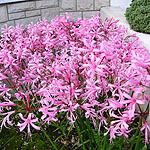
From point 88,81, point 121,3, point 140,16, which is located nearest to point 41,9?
point 121,3

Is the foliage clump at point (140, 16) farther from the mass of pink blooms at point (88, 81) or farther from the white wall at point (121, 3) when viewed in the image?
the white wall at point (121, 3)

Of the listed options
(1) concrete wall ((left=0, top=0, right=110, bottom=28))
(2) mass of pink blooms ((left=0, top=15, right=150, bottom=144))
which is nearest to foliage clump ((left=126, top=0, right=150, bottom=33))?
(2) mass of pink blooms ((left=0, top=15, right=150, bottom=144))

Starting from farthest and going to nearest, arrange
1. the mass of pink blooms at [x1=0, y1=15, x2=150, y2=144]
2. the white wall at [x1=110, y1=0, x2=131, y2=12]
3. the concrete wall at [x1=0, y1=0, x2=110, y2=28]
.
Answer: the white wall at [x1=110, y1=0, x2=131, y2=12] → the concrete wall at [x1=0, y1=0, x2=110, y2=28] → the mass of pink blooms at [x1=0, y1=15, x2=150, y2=144]

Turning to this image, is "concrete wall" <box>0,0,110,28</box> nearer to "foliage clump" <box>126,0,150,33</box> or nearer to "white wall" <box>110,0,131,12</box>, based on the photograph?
"white wall" <box>110,0,131,12</box>

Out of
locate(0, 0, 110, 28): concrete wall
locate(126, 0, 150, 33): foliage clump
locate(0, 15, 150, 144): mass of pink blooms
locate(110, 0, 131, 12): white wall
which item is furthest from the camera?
locate(110, 0, 131, 12): white wall

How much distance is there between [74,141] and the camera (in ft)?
7.52

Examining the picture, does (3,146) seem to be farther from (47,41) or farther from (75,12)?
(75,12)

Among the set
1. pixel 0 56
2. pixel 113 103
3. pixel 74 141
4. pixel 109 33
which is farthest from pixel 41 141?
pixel 109 33

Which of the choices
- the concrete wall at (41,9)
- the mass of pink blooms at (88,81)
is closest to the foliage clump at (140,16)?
the mass of pink blooms at (88,81)

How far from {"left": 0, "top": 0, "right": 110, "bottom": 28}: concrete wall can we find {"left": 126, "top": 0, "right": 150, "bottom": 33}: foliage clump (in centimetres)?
203

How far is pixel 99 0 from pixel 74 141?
4585mm

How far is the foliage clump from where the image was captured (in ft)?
11.4

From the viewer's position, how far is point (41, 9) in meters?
5.51

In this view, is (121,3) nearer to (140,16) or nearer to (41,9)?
(41,9)
